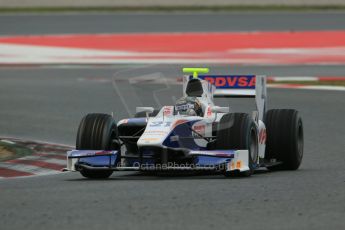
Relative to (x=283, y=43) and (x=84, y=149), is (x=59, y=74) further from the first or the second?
(x=84, y=149)

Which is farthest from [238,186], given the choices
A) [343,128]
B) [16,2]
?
[16,2]

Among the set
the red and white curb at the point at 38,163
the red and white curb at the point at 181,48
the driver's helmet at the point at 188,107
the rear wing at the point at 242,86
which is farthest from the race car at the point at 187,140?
the red and white curb at the point at 181,48

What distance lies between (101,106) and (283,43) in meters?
15.9

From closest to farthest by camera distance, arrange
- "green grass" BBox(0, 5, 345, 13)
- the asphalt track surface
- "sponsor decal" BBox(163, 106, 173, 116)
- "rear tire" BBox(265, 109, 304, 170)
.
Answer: the asphalt track surface
"sponsor decal" BBox(163, 106, 173, 116)
"rear tire" BBox(265, 109, 304, 170)
"green grass" BBox(0, 5, 345, 13)

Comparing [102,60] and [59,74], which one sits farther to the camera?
→ [102,60]

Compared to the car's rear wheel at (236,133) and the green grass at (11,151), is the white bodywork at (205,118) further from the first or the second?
the green grass at (11,151)

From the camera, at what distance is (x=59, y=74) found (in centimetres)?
2656

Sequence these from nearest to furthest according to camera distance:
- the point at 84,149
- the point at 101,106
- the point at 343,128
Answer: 1. the point at 84,149
2. the point at 343,128
3. the point at 101,106

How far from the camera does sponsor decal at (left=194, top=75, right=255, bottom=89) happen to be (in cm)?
1270

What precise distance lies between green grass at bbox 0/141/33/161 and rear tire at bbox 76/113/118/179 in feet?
7.34

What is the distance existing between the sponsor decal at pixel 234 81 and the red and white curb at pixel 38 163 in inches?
78.5

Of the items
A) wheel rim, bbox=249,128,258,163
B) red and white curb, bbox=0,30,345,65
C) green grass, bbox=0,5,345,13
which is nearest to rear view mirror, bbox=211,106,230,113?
wheel rim, bbox=249,128,258,163

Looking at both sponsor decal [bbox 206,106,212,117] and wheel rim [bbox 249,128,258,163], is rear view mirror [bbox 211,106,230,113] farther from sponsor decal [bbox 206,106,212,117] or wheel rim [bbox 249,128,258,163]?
wheel rim [bbox 249,128,258,163]

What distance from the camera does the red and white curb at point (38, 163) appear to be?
12168 mm
